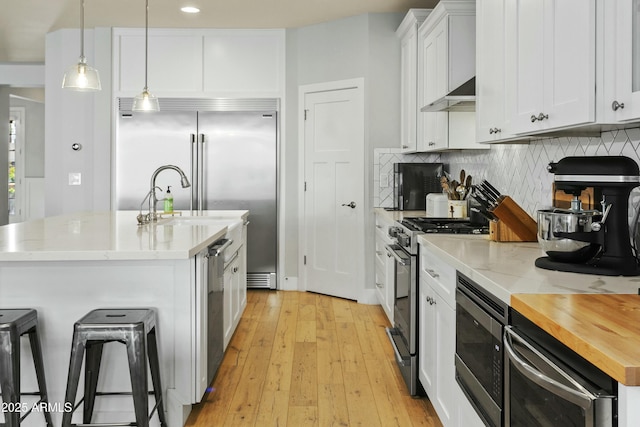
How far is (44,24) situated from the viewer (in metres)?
5.61

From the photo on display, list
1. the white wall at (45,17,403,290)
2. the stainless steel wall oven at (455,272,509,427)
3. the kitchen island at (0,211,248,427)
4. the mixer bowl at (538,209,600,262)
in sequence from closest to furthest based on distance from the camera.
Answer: the stainless steel wall oven at (455,272,509,427) → the mixer bowl at (538,209,600,262) → the kitchen island at (0,211,248,427) → the white wall at (45,17,403,290)

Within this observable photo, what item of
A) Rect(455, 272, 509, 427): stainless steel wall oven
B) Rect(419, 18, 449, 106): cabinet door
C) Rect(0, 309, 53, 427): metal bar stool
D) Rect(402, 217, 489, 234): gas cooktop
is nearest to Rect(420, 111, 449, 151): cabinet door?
Rect(419, 18, 449, 106): cabinet door

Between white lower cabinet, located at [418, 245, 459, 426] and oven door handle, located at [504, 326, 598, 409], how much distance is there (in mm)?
752

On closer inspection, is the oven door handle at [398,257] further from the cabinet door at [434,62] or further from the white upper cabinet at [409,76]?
the white upper cabinet at [409,76]

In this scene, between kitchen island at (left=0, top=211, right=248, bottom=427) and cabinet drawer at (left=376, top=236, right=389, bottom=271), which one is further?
cabinet drawer at (left=376, top=236, right=389, bottom=271)

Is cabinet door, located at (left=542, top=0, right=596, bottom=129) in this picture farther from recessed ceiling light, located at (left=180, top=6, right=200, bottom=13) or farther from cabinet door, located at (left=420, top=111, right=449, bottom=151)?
recessed ceiling light, located at (left=180, top=6, right=200, bottom=13)

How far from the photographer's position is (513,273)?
1.81 meters

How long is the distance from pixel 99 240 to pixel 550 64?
6.69 ft

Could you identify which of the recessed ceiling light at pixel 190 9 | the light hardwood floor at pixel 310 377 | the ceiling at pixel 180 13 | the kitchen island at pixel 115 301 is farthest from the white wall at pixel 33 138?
the kitchen island at pixel 115 301

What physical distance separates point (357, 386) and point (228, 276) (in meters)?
1.04

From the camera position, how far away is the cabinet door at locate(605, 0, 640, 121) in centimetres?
152

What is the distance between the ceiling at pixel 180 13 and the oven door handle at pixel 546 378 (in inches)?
159

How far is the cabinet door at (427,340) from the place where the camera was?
260 centimetres

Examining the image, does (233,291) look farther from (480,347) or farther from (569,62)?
(569,62)
